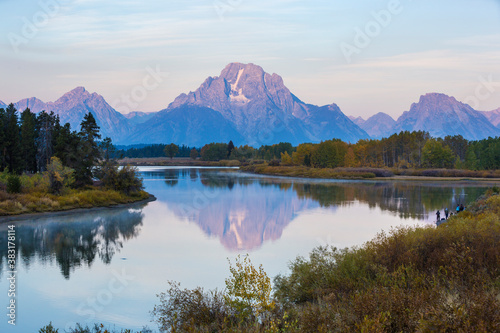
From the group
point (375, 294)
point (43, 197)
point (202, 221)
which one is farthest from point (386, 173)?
point (375, 294)

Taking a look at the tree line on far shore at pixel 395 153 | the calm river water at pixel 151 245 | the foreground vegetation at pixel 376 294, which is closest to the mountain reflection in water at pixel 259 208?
the calm river water at pixel 151 245

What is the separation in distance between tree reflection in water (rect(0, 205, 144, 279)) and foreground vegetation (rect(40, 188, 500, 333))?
987cm

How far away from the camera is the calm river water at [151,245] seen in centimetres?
1609

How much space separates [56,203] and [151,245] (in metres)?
16.0

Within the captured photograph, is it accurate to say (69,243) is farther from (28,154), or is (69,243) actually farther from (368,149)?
(368,149)

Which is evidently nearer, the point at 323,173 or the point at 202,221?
the point at 202,221

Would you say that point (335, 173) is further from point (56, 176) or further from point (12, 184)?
point (12, 184)

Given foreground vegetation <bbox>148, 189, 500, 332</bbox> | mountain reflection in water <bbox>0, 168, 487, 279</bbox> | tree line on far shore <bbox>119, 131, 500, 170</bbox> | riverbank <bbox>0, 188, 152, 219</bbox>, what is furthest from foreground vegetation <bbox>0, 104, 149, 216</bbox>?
tree line on far shore <bbox>119, 131, 500, 170</bbox>

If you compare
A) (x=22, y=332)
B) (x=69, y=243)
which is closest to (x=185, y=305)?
(x=22, y=332)

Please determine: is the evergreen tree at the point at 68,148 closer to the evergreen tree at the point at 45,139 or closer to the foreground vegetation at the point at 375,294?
the evergreen tree at the point at 45,139

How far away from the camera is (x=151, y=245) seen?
2683 centimetres

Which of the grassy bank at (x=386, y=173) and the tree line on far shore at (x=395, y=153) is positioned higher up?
the tree line on far shore at (x=395, y=153)

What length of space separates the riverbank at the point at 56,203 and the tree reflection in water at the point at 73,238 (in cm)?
202

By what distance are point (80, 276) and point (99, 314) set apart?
5161 millimetres
